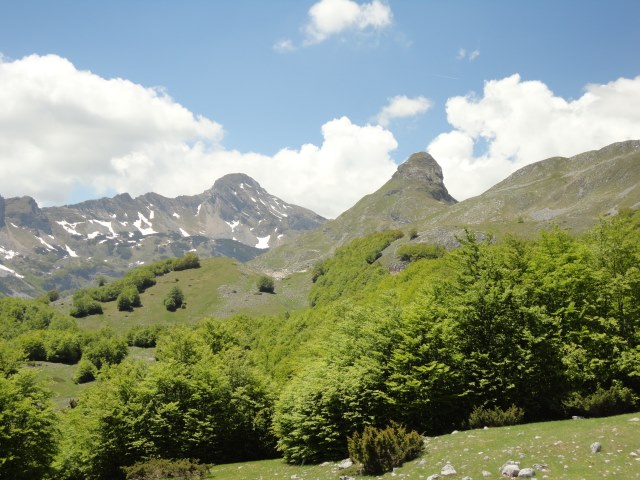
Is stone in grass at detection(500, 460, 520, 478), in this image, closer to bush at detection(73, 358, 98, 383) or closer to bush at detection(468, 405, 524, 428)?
bush at detection(468, 405, 524, 428)

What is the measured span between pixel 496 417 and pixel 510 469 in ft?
38.3

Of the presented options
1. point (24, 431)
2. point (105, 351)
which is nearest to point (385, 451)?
point (24, 431)

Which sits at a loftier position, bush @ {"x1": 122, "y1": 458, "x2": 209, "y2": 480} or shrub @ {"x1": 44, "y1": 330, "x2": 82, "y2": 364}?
shrub @ {"x1": 44, "y1": 330, "x2": 82, "y2": 364}

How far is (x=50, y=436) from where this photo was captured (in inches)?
1558

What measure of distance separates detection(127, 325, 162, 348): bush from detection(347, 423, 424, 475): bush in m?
166

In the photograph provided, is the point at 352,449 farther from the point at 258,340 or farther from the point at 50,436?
the point at 258,340

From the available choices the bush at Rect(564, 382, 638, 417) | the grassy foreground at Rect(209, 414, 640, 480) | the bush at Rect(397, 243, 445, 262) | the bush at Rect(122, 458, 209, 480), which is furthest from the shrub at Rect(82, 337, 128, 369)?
the bush at Rect(564, 382, 638, 417)

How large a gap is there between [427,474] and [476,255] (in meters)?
20.4

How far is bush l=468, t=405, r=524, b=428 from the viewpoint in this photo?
28.8 meters

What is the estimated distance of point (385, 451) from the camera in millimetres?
23781

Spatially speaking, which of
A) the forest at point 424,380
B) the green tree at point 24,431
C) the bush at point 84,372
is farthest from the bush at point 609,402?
the bush at point 84,372

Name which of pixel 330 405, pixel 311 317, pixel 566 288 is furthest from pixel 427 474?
pixel 311 317

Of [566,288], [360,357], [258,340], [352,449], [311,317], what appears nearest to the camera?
[352,449]

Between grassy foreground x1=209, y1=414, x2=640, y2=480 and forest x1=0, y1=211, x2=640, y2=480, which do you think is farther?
forest x1=0, y1=211, x2=640, y2=480
